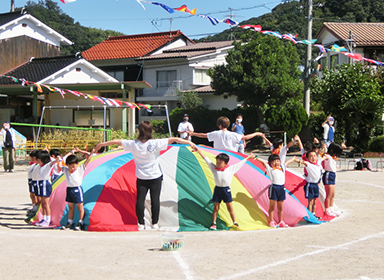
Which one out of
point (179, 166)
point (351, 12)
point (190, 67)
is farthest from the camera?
point (351, 12)

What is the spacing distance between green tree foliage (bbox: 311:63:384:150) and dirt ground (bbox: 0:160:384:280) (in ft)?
59.9

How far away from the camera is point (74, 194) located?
7906mm

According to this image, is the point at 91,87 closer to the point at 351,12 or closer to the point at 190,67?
the point at 190,67

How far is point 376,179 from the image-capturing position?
620 inches

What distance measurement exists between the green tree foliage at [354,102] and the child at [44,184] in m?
20.8

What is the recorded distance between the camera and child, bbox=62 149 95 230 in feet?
26.0

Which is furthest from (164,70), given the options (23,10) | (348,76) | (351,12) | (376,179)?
(376,179)

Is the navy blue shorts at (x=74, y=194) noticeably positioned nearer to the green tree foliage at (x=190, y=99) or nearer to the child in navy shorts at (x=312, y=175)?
the child in navy shorts at (x=312, y=175)

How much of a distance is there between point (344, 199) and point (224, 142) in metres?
3.85

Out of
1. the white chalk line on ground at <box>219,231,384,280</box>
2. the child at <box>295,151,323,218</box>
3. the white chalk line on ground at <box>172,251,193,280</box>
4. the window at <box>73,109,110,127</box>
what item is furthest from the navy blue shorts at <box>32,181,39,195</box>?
the window at <box>73,109,110,127</box>

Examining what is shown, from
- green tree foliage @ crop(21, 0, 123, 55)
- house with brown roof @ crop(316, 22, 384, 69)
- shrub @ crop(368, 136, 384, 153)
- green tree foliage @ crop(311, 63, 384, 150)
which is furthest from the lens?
green tree foliage @ crop(21, 0, 123, 55)

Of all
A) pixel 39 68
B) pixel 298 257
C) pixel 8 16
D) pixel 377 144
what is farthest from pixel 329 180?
pixel 8 16

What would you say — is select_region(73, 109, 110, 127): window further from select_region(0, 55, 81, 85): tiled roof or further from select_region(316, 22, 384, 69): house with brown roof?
select_region(316, 22, 384, 69): house with brown roof

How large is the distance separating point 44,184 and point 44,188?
79mm
